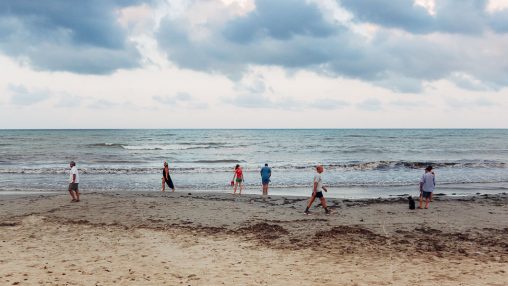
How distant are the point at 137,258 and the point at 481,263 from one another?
7.44m

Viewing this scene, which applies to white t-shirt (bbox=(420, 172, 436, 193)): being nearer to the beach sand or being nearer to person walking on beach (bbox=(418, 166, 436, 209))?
person walking on beach (bbox=(418, 166, 436, 209))

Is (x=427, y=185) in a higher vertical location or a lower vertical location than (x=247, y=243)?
higher

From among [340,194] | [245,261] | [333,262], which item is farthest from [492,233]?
[340,194]

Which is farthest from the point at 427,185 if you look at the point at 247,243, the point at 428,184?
the point at 247,243

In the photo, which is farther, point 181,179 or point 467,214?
point 181,179

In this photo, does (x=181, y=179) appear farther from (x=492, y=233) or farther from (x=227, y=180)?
(x=492, y=233)

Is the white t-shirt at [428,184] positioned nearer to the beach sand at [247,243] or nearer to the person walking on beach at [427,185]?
the person walking on beach at [427,185]

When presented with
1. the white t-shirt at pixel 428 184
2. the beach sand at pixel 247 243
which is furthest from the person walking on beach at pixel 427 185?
the beach sand at pixel 247 243

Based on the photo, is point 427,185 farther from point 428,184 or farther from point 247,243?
point 247,243

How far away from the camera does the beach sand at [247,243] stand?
26.7 feet

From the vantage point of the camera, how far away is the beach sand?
8.14 metres

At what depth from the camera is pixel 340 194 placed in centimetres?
2072

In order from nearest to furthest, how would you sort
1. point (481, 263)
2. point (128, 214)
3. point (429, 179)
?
1. point (481, 263)
2. point (128, 214)
3. point (429, 179)

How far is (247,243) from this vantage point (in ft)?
34.7
